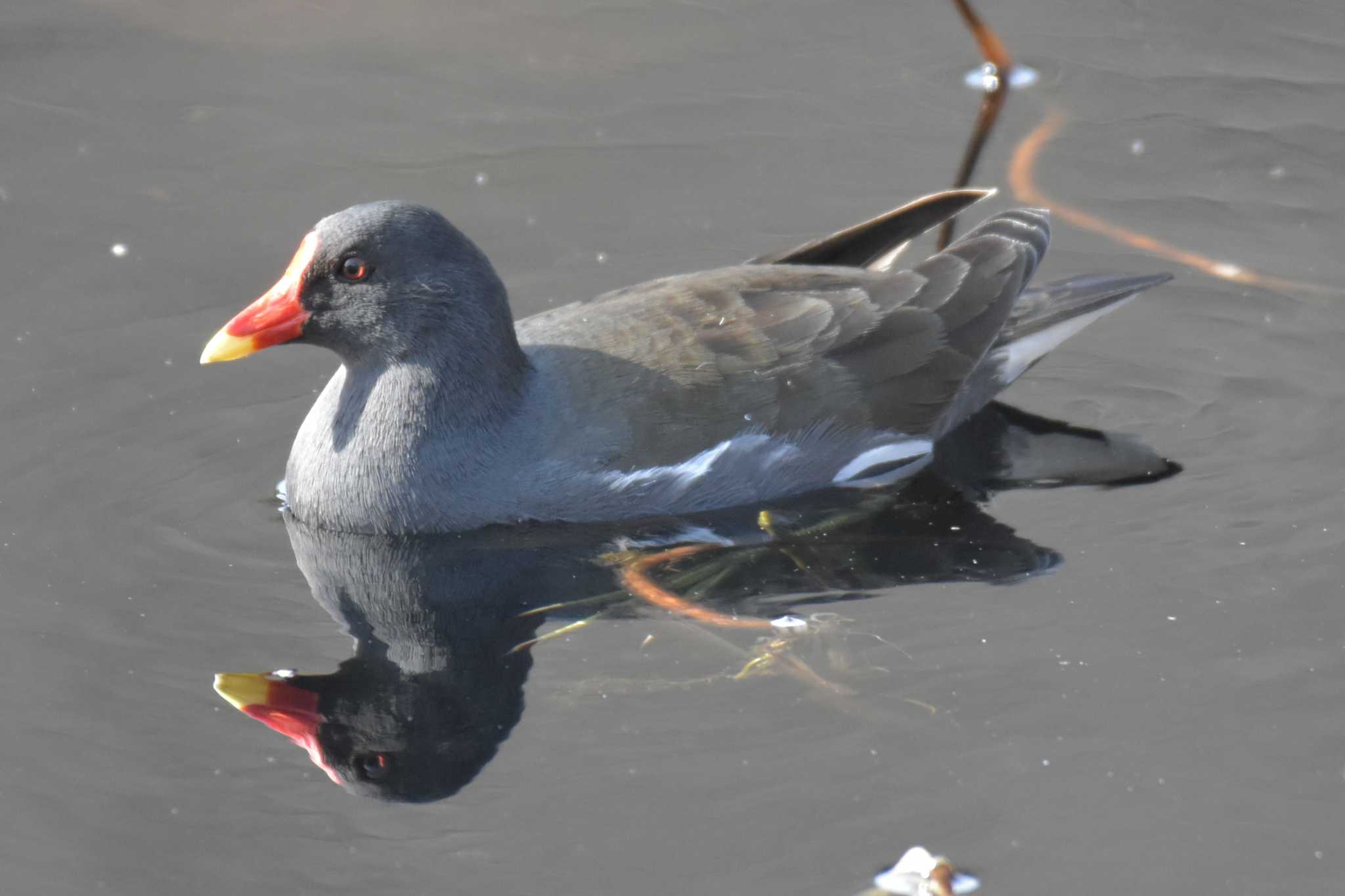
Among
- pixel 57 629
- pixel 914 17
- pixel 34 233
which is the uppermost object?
pixel 914 17

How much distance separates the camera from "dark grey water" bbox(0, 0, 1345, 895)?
4.32 metres

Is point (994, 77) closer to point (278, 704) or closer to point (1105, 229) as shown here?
point (1105, 229)

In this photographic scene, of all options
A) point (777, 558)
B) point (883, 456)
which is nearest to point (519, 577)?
point (777, 558)

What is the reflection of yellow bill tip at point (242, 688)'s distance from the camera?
4848mm

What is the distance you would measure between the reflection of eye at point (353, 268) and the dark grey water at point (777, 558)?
855 millimetres

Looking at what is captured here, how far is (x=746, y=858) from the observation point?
13.8ft

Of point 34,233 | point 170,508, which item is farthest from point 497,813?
point 34,233

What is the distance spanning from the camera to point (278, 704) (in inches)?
190

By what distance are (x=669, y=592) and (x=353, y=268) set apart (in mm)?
1410

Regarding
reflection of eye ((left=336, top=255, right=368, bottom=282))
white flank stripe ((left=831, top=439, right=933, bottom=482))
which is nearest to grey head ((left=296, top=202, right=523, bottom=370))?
reflection of eye ((left=336, top=255, right=368, bottom=282))

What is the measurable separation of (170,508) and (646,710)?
6.39 ft

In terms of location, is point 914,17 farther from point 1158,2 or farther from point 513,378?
point 513,378

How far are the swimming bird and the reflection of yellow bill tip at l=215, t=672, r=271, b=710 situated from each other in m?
0.84

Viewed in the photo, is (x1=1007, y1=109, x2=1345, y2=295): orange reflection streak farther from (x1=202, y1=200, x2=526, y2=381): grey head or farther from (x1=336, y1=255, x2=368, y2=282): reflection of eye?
(x1=336, y1=255, x2=368, y2=282): reflection of eye
